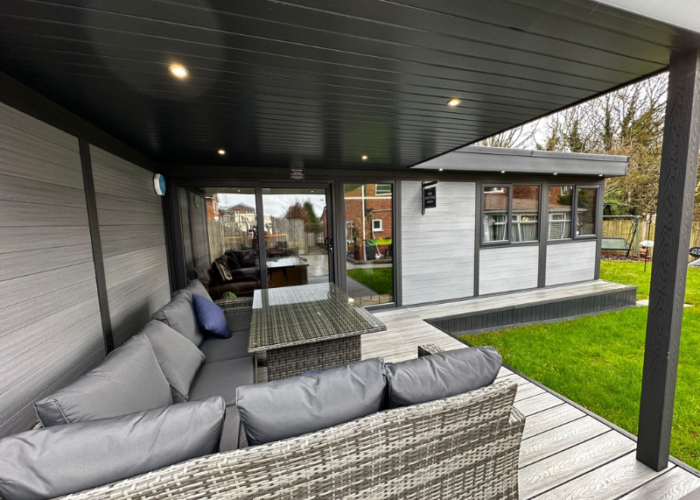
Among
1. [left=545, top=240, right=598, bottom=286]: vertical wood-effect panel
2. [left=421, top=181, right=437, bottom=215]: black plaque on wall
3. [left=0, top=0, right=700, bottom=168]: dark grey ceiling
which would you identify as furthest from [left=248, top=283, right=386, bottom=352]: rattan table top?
[left=545, top=240, right=598, bottom=286]: vertical wood-effect panel

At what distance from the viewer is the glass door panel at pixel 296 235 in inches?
175

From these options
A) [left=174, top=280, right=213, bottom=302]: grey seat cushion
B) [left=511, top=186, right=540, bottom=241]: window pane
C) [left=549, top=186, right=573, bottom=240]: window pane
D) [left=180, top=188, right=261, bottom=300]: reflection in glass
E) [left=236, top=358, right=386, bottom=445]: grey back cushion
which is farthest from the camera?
[left=549, top=186, right=573, bottom=240]: window pane

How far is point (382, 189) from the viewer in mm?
4887

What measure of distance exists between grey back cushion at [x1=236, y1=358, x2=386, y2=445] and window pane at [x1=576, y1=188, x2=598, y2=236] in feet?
23.6

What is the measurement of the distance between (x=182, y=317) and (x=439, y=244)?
165 inches

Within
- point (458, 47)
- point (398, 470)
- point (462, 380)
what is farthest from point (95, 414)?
point (458, 47)

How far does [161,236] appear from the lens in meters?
3.81

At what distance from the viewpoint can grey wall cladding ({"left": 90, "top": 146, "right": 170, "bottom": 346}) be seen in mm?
2375

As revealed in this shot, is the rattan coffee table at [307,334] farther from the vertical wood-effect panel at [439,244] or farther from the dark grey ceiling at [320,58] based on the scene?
the vertical wood-effect panel at [439,244]

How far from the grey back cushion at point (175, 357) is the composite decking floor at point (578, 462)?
6.12 feet

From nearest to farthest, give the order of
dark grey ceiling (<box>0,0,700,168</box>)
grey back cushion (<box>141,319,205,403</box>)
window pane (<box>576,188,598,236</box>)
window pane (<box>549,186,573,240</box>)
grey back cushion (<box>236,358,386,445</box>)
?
grey back cushion (<box>236,358,386,445</box>) < dark grey ceiling (<box>0,0,700,168</box>) < grey back cushion (<box>141,319,205,403</box>) < window pane (<box>549,186,573,240</box>) < window pane (<box>576,188,598,236</box>)

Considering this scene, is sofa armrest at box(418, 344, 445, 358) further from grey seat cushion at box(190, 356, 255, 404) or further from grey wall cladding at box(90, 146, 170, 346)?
grey wall cladding at box(90, 146, 170, 346)

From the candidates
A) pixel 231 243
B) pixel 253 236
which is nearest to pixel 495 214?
pixel 253 236

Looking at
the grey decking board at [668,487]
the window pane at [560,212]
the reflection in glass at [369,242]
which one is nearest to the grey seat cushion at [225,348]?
the reflection in glass at [369,242]
